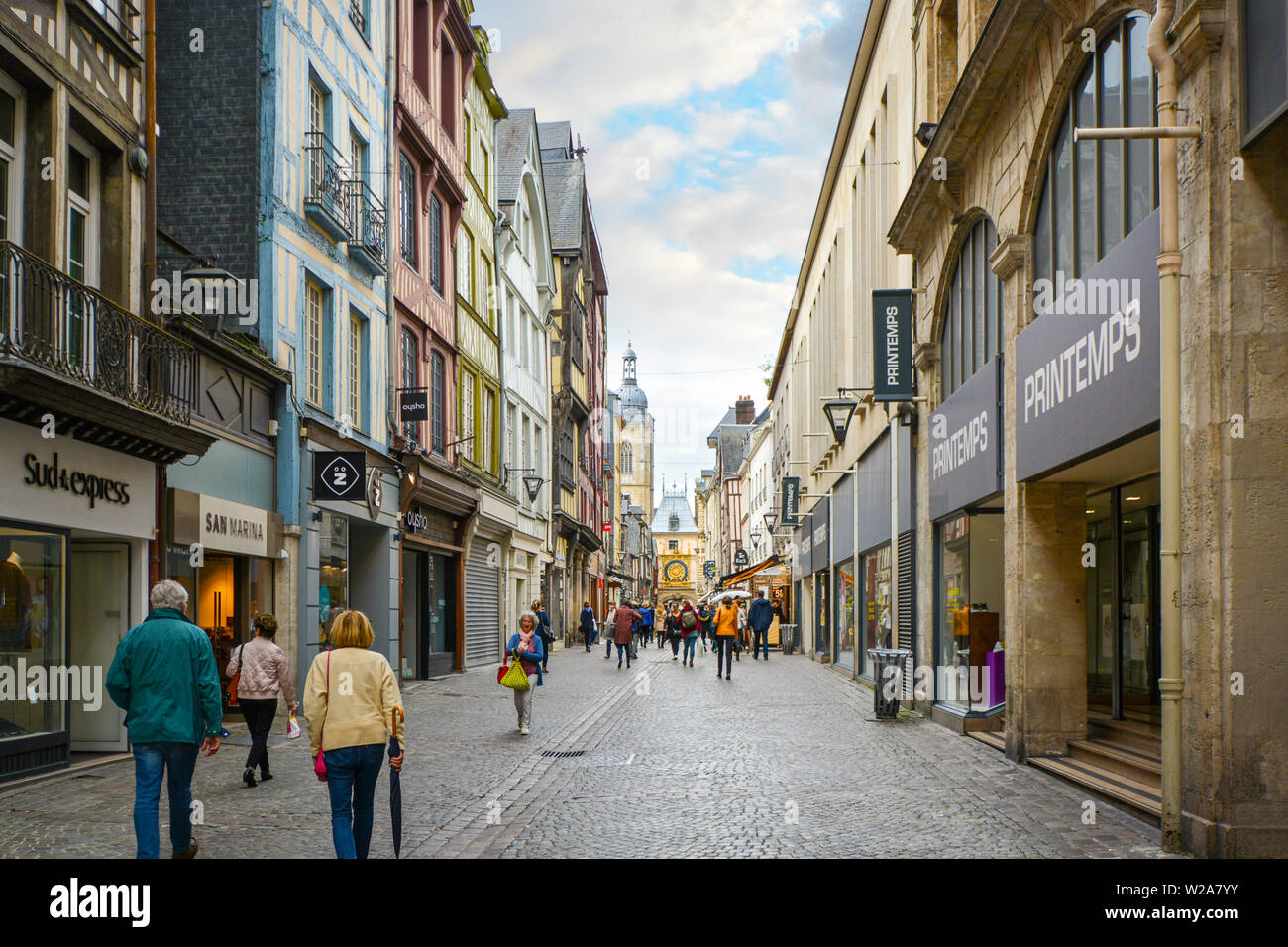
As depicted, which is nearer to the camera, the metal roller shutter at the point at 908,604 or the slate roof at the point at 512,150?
the metal roller shutter at the point at 908,604

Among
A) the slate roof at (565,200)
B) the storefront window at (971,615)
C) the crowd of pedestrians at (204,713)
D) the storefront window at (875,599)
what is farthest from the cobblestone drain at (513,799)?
the slate roof at (565,200)

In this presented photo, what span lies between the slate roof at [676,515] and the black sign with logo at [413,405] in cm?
15997

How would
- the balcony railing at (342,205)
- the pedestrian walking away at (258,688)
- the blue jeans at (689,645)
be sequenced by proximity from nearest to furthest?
1. the pedestrian walking away at (258,688)
2. the balcony railing at (342,205)
3. the blue jeans at (689,645)

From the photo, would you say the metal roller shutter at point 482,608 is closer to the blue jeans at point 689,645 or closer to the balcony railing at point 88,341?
the blue jeans at point 689,645

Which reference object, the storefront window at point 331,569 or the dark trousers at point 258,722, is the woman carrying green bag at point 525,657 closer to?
the storefront window at point 331,569

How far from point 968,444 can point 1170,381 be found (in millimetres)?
6935

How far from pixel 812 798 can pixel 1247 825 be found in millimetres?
3527

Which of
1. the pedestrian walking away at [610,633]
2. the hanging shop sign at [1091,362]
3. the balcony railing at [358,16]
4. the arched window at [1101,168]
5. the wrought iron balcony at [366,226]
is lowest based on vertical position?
the pedestrian walking away at [610,633]

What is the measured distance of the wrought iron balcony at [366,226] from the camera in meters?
19.8

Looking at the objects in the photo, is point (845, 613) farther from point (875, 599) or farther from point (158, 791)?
point (158, 791)

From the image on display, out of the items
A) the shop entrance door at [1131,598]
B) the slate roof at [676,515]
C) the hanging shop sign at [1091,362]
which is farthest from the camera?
the slate roof at [676,515]

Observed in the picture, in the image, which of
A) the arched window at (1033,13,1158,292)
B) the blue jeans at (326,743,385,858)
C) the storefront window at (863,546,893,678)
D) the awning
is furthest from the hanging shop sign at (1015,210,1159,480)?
the awning

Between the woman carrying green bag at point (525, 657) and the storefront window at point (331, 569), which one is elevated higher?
the storefront window at point (331, 569)

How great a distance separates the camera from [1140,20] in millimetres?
9617
